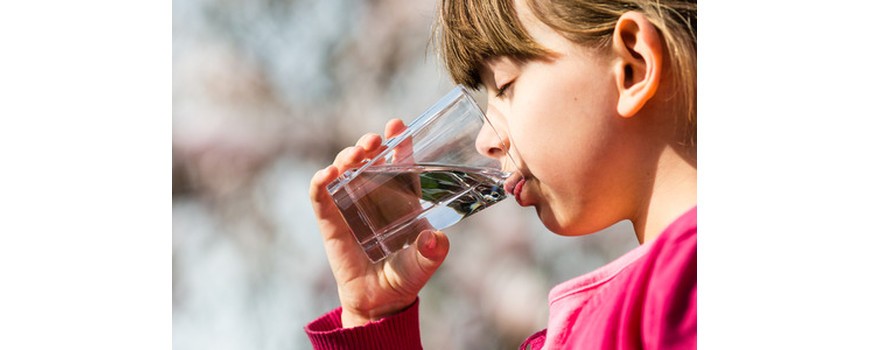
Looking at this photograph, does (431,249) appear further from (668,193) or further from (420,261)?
(668,193)

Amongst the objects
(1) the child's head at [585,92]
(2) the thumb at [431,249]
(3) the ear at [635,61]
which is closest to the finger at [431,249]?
(2) the thumb at [431,249]

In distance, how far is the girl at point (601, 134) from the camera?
0.66 m

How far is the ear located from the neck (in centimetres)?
4

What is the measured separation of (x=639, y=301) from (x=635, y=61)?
157 mm

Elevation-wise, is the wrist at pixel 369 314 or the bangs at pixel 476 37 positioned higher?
the bangs at pixel 476 37

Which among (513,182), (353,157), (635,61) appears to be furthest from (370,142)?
(635,61)

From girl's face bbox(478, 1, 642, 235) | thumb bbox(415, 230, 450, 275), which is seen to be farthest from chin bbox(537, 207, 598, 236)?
thumb bbox(415, 230, 450, 275)

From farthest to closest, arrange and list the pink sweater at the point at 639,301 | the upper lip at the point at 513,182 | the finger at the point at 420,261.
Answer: the finger at the point at 420,261 < the upper lip at the point at 513,182 < the pink sweater at the point at 639,301

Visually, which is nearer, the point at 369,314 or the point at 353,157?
the point at 353,157

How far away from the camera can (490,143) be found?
28.5 inches

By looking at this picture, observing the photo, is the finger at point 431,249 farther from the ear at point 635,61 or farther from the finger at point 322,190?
the ear at point 635,61

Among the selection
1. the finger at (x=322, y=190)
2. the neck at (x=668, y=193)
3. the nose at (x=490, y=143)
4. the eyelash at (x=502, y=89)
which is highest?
the finger at (x=322, y=190)
